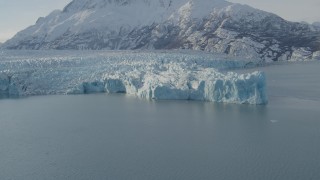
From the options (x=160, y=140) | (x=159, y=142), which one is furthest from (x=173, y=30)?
(x=159, y=142)

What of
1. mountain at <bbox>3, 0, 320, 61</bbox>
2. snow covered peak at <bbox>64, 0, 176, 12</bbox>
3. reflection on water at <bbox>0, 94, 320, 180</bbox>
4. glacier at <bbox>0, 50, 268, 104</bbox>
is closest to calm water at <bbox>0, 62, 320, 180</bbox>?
reflection on water at <bbox>0, 94, 320, 180</bbox>

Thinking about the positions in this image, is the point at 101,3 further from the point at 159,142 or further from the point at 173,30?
the point at 159,142

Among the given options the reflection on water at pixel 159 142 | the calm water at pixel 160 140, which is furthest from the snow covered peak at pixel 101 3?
the reflection on water at pixel 159 142

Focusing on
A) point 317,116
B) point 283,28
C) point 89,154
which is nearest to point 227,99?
point 317,116

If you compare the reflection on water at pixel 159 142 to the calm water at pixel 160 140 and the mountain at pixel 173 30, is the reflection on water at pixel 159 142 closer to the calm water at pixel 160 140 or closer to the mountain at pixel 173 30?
the calm water at pixel 160 140

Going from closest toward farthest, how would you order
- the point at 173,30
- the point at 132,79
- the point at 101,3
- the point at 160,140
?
the point at 160,140 < the point at 132,79 < the point at 173,30 < the point at 101,3

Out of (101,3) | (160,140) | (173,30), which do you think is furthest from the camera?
(101,3)

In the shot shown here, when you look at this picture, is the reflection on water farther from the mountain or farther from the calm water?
Answer: the mountain
